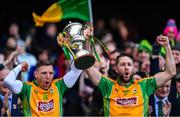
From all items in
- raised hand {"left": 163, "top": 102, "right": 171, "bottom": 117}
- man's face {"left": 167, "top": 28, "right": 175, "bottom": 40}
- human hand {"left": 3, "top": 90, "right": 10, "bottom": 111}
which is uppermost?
man's face {"left": 167, "top": 28, "right": 175, "bottom": 40}

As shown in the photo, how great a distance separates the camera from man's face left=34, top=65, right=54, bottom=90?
11688 mm

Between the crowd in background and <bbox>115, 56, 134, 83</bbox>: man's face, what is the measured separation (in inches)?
30.2

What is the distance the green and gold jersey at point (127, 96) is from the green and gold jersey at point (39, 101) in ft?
2.19

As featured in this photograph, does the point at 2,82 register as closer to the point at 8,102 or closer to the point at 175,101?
the point at 8,102

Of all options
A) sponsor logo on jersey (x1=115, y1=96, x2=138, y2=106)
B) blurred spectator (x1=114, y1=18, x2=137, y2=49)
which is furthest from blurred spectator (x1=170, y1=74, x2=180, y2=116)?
blurred spectator (x1=114, y1=18, x2=137, y2=49)

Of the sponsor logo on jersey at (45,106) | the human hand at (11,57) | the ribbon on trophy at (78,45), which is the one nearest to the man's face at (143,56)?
the human hand at (11,57)

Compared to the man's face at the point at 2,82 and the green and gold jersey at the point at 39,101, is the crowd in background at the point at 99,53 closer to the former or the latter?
the man's face at the point at 2,82

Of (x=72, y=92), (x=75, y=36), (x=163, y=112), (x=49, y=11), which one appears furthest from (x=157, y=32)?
(x=75, y=36)

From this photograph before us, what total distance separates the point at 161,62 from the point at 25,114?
8.81 ft

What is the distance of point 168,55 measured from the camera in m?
11.5

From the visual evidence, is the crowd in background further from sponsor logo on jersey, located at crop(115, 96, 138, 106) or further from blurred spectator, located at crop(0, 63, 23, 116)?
sponsor logo on jersey, located at crop(115, 96, 138, 106)

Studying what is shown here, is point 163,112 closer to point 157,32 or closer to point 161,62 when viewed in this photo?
point 161,62

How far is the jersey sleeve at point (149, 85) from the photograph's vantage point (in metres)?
11.7

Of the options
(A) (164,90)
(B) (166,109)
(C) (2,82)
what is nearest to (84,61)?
(C) (2,82)
